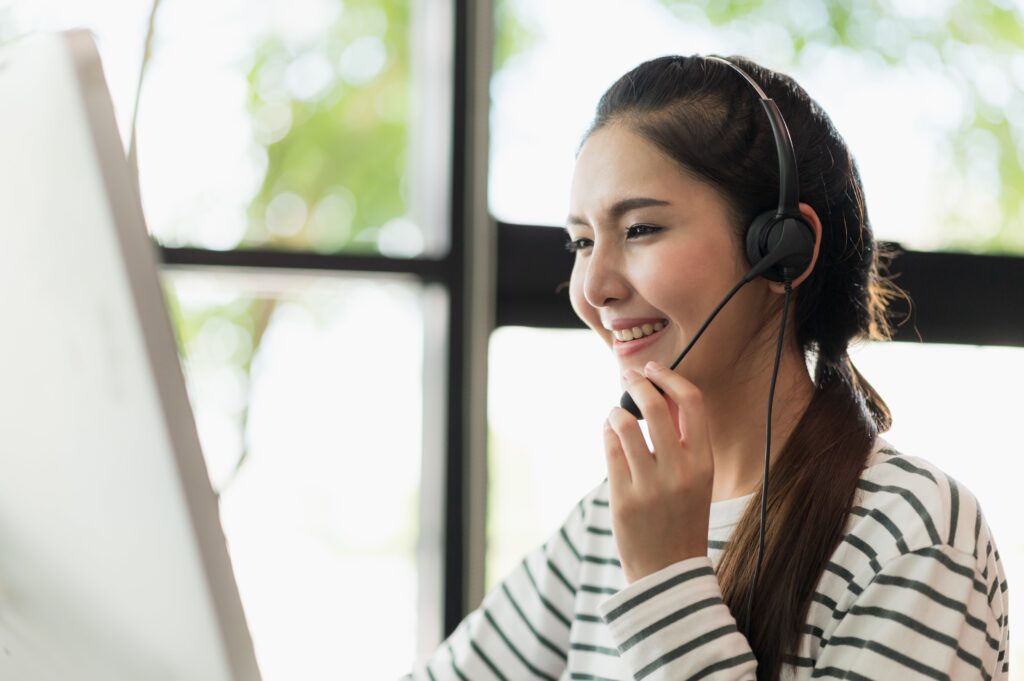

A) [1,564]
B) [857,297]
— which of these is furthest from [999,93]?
[1,564]

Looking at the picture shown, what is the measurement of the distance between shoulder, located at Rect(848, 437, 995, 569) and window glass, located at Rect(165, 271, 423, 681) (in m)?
1.05

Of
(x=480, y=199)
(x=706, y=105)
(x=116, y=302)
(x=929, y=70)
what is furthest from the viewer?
(x=929, y=70)

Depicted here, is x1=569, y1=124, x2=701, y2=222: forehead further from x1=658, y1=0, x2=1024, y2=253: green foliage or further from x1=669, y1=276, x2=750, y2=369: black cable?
x1=658, y1=0, x2=1024, y2=253: green foliage

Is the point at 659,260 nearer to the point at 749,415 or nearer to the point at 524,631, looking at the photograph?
the point at 749,415

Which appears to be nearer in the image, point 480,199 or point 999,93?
point 480,199

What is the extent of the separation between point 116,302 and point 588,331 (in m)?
1.53

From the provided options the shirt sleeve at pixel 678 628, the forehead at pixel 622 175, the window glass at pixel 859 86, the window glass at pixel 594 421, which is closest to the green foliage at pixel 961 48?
the window glass at pixel 859 86

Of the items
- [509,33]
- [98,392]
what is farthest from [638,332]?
[509,33]

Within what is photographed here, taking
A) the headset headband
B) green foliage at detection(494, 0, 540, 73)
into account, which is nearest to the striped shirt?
the headset headband

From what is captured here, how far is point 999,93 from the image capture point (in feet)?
6.79

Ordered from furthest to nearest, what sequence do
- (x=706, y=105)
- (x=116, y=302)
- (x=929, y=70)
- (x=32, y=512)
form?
(x=929, y=70), (x=706, y=105), (x=32, y=512), (x=116, y=302)

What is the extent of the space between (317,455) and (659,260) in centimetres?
98

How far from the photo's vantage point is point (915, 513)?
0.85 metres

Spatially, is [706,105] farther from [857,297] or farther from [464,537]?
[464,537]
